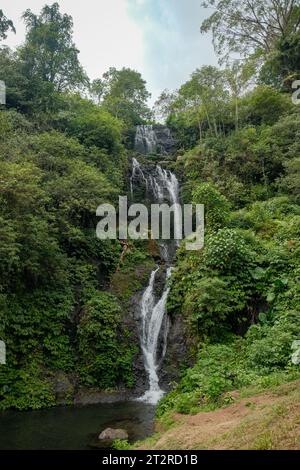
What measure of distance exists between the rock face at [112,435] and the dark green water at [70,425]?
0.48ft

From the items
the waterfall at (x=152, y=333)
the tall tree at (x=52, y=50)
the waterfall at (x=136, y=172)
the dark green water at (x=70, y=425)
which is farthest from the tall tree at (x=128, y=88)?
the dark green water at (x=70, y=425)

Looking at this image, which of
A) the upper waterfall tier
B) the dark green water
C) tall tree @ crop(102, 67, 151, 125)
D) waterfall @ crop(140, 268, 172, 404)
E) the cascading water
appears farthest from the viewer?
tall tree @ crop(102, 67, 151, 125)

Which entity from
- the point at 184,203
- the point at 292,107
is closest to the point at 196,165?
the point at 184,203

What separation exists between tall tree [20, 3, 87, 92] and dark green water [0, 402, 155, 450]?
2166 centimetres

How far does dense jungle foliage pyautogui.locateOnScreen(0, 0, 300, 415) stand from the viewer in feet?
37.4

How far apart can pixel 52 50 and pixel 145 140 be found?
30.7 feet

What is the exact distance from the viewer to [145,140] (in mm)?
31703

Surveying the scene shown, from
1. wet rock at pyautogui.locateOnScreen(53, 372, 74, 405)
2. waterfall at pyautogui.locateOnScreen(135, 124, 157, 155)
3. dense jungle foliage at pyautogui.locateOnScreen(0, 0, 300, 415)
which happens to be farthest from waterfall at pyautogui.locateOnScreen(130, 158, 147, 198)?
wet rock at pyautogui.locateOnScreen(53, 372, 74, 405)

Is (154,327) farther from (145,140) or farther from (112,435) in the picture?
(145,140)

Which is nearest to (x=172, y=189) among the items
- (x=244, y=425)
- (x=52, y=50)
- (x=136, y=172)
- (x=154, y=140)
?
(x=136, y=172)

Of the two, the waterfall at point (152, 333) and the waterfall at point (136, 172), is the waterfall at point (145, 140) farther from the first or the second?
the waterfall at point (152, 333)

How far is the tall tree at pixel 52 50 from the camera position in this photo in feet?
85.9

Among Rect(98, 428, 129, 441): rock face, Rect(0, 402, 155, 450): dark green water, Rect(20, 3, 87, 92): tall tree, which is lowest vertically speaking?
Rect(0, 402, 155, 450): dark green water

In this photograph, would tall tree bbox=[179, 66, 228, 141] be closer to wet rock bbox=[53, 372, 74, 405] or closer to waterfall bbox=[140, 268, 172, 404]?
waterfall bbox=[140, 268, 172, 404]
